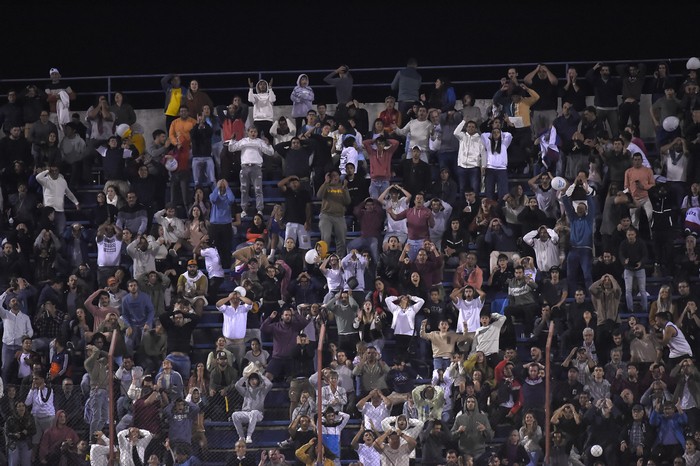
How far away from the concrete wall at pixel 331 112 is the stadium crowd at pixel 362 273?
11.4 inches

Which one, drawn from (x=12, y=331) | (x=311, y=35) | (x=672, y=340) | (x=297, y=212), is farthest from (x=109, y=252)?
(x=672, y=340)

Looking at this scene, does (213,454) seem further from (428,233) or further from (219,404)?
(428,233)

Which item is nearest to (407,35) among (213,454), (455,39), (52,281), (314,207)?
(455,39)

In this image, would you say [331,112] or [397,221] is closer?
[397,221]

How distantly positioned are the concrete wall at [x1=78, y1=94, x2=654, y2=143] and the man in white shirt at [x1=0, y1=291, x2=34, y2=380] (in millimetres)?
5523

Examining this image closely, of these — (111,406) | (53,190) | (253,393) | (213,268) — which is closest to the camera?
(111,406)

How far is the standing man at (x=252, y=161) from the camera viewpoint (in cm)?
3109

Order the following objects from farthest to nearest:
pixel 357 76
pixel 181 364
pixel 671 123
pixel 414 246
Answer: pixel 357 76
pixel 671 123
pixel 414 246
pixel 181 364

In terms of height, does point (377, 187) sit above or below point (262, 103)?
below

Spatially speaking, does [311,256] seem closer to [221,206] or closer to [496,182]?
[221,206]

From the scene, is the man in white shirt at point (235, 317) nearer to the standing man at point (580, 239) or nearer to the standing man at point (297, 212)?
the standing man at point (297, 212)

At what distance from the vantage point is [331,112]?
33.4 m

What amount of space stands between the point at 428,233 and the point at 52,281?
606 cm

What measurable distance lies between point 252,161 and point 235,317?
3496 millimetres
